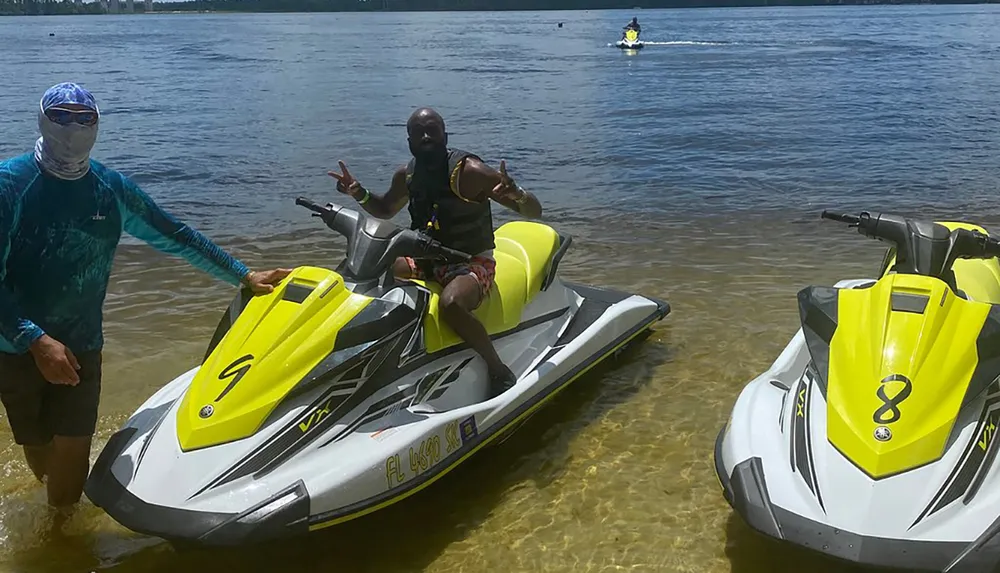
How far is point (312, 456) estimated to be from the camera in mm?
3846

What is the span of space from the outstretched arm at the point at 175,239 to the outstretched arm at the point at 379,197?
1.04 meters

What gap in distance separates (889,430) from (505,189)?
2.24 metres

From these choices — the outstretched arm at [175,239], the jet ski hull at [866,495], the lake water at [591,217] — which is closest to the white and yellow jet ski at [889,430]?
the jet ski hull at [866,495]

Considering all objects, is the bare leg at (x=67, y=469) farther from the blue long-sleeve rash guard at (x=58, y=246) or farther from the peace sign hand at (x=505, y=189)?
the peace sign hand at (x=505, y=189)

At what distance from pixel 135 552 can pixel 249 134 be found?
14969 millimetres

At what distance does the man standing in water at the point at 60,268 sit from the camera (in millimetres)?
3531

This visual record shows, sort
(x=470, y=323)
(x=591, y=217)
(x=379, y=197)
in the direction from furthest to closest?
1. (x=591, y=217)
2. (x=379, y=197)
3. (x=470, y=323)

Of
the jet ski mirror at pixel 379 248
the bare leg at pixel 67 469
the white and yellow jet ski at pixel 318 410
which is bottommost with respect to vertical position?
the bare leg at pixel 67 469

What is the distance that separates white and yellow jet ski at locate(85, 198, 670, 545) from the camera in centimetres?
357

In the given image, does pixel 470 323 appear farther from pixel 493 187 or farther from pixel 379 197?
pixel 379 197

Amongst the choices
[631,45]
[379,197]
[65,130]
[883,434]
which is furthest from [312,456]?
[631,45]

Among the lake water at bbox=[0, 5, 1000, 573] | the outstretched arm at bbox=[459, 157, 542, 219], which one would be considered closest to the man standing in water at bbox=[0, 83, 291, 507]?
the lake water at bbox=[0, 5, 1000, 573]

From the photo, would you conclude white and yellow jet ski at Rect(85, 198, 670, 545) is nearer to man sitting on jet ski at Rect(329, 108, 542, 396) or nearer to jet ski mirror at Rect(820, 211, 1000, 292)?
man sitting on jet ski at Rect(329, 108, 542, 396)

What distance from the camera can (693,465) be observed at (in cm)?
495
